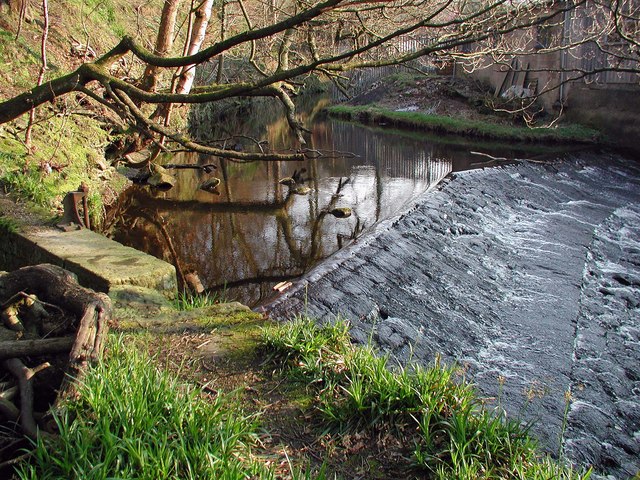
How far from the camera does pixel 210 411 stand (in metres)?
3.08

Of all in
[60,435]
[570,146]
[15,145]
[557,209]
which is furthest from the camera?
[570,146]

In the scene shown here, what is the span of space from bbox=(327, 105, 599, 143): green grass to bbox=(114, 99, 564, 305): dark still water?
187 cm

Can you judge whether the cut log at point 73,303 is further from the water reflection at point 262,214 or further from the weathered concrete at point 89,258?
the water reflection at point 262,214

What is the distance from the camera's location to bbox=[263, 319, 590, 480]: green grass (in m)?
3.07

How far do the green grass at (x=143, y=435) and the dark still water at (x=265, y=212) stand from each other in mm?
3896

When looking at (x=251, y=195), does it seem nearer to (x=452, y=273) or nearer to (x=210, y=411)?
(x=452, y=273)

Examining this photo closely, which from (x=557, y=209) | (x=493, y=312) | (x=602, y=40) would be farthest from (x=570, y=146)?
(x=493, y=312)

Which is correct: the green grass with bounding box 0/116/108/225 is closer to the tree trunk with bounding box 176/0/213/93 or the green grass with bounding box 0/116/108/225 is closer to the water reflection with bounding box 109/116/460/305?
the water reflection with bounding box 109/116/460/305

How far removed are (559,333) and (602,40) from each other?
12.6 m

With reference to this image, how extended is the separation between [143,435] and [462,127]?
698 inches

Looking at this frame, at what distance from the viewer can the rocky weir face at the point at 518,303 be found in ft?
16.4

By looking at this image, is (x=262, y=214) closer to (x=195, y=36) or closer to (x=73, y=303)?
(x=195, y=36)

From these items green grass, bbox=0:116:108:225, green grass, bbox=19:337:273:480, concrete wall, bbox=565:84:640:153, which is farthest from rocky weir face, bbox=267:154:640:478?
concrete wall, bbox=565:84:640:153

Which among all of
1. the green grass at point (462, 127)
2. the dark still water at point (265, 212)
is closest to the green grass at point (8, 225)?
the dark still water at point (265, 212)
